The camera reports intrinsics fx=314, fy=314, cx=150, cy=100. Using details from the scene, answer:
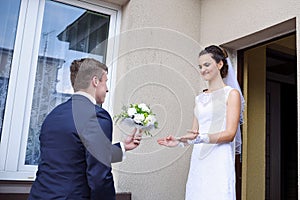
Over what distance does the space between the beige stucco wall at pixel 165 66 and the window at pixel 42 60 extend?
24cm

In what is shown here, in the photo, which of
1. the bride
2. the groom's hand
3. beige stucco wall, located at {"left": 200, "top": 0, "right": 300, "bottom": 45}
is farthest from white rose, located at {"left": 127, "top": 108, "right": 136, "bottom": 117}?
beige stucco wall, located at {"left": 200, "top": 0, "right": 300, "bottom": 45}

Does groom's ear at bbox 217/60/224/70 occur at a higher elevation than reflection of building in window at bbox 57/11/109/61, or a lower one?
lower

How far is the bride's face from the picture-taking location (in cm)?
210

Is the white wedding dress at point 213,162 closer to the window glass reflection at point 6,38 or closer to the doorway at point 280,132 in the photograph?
the window glass reflection at point 6,38

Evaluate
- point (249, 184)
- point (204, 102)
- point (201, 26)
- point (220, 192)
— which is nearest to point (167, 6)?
point (201, 26)

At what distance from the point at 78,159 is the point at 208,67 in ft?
3.75

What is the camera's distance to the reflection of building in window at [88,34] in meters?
2.60

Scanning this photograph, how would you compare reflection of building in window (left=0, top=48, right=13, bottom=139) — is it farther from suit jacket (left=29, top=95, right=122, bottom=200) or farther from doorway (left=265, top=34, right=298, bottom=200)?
A: doorway (left=265, top=34, right=298, bottom=200)

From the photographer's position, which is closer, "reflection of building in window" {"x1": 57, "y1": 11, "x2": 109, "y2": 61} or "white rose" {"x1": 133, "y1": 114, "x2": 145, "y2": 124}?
"white rose" {"x1": 133, "y1": 114, "x2": 145, "y2": 124}

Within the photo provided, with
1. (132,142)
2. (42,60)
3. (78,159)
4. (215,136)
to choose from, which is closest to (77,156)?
(78,159)

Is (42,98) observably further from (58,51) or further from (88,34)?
(88,34)

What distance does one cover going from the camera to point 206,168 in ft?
6.52

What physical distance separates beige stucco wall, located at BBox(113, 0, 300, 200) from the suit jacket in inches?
41.0

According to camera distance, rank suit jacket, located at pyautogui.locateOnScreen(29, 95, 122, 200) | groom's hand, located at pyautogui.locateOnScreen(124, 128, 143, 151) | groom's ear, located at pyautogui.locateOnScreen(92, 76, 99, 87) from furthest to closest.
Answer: groom's hand, located at pyautogui.locateOnScreen(124, 128, 143, 151) < groom's ear, located at pyautogui.locateOnScreen(92, 76, 99, 87) < suit jacket, located at pyautogui.locateOnScreen(29, 95, 122, 200)
